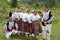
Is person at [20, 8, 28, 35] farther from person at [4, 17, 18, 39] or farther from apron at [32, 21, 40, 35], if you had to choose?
apron at [32, 21, 40, 35]

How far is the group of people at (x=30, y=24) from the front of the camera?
855cm

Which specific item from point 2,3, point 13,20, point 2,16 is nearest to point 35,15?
point 13,20

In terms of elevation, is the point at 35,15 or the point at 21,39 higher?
the point at 35,15

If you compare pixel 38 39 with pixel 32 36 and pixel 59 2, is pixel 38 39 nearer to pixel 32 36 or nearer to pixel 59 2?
pixel 32 36

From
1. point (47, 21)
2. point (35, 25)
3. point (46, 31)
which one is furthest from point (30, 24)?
point (47, 21)

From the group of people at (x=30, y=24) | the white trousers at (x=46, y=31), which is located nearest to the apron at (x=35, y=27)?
the group of people at (x=30, y=24)

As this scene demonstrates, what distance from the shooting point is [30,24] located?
368 inches

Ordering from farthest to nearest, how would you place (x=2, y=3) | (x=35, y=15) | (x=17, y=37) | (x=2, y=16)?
(x=2, y=3)
(x=2, y=16)
(x=17, y=37)
(x=35, y=15)

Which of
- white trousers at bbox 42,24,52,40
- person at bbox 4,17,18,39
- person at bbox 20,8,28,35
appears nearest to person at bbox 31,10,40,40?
white trousers at bbox 42,24,52,40

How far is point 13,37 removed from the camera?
10.2 meters

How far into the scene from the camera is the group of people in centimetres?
855

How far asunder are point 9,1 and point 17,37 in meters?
10.7

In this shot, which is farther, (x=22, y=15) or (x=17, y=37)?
(x=17, y=37)

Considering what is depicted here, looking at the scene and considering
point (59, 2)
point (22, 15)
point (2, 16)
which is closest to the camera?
point (22, 15)
